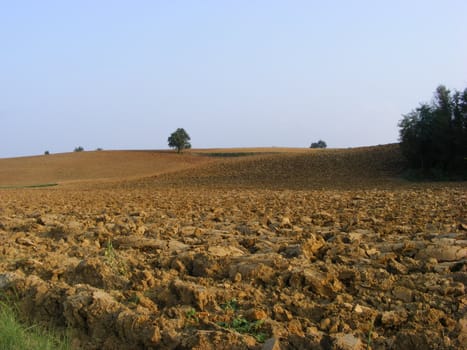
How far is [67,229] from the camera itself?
30.3 feet

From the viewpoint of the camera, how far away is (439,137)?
2791cm

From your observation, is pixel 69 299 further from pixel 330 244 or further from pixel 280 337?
pixel 330 244

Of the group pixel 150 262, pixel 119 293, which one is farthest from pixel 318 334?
pixel 150 262

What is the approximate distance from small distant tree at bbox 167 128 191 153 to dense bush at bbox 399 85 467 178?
37.5 meters

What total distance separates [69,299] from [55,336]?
43 cm

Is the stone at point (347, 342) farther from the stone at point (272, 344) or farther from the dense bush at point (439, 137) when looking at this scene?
the dense bush at point (439, 137)

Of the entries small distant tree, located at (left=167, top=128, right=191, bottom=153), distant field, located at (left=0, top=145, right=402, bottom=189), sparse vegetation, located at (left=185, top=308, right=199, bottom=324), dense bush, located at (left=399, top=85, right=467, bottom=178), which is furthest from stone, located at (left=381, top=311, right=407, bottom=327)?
small distant tree, located at (left=167, top=128, right=191, bottom=153)

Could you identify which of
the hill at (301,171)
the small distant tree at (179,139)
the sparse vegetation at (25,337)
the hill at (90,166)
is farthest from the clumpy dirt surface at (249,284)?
the small distant tree at (179,139)

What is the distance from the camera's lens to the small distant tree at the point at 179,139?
64.6 metres

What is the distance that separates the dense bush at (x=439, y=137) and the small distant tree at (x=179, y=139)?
37482 mm

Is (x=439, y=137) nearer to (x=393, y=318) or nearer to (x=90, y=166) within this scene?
(x=393, y=318)

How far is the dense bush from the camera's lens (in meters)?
27.8

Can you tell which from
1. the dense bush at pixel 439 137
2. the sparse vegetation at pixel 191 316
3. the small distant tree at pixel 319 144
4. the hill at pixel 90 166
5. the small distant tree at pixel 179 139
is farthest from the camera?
the small distant tree at pixel 319 144

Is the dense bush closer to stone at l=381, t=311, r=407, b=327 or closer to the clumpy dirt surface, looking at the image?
the clumpy dirt surface
